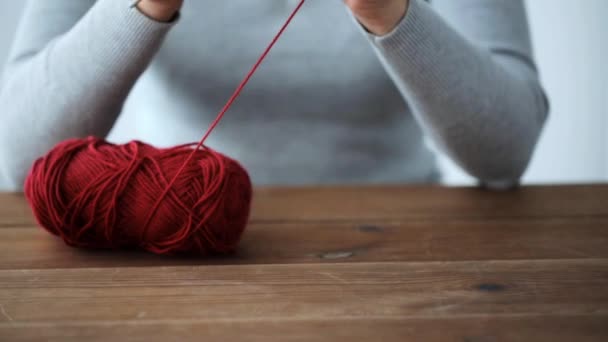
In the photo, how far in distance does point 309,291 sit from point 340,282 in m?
0.03

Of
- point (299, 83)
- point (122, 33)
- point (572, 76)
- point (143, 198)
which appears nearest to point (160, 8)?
point (122, 33)

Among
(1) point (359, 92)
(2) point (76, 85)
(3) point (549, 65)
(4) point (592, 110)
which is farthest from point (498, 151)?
(3) point (549, 65)

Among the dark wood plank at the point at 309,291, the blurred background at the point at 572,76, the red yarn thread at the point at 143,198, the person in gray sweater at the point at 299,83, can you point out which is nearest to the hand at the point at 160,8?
the person in gray sweater at the point at 299,83

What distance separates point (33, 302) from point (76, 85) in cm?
31

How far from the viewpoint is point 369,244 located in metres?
0.54

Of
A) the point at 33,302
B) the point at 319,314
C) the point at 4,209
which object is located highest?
the point at 319,314

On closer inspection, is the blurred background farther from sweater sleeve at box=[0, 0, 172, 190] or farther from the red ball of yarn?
the red ball of yarn

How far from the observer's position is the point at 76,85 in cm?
65

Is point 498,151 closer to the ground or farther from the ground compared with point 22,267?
farther from the ground

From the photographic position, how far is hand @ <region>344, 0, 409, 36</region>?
53 centimetres

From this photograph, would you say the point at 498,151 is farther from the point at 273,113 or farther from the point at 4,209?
the point at 4,209

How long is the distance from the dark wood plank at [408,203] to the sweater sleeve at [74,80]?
0.27 feet

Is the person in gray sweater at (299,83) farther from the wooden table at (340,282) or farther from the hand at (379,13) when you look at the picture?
the wooden table at (340,282)

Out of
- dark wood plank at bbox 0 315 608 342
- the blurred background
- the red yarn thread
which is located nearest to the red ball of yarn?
the red yarn thread
